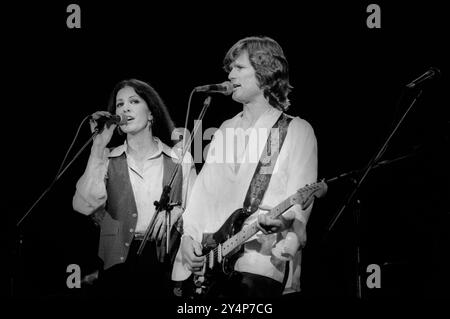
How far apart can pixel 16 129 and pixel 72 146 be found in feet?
1.67

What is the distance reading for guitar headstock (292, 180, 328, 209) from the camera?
3551 millimetres

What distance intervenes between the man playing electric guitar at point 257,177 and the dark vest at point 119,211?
36cm

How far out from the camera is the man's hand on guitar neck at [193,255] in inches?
153

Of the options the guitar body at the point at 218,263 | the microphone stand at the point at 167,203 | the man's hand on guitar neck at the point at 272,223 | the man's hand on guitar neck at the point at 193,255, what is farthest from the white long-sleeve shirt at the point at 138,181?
the man's hand on guitar neck at the point at 272,223

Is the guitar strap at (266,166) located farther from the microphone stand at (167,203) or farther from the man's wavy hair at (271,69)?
the microphone stand at (167,203)

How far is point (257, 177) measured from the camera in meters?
3.93

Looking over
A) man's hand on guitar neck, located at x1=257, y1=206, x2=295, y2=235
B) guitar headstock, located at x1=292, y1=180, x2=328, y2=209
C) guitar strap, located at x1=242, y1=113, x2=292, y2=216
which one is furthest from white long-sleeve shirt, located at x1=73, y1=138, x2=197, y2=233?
guitar headstock, located at x1=292, y1=180, x2=328, y2=209

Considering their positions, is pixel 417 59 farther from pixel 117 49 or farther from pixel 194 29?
pixel 117 49

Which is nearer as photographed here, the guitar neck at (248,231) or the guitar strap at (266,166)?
the guitar neck at (248,231)

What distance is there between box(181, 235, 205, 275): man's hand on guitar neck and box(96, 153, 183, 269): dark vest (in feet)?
1.48

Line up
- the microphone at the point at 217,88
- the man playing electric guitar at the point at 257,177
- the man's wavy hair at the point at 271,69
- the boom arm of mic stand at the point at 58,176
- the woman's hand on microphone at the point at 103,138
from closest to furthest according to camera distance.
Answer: the man playing electric guitar at the point at 257,177
the microphone at the point at 217,88
the man's wavy hair at the point at 271,69
the boom arm of mic stand at the point at 58,176
the woman's hand on microphone at the point at 103,138

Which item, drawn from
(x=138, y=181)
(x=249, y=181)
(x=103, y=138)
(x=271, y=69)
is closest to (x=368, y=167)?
(x=249, y=181)

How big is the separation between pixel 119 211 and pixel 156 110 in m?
0.81

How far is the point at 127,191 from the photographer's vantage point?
4.40 m
